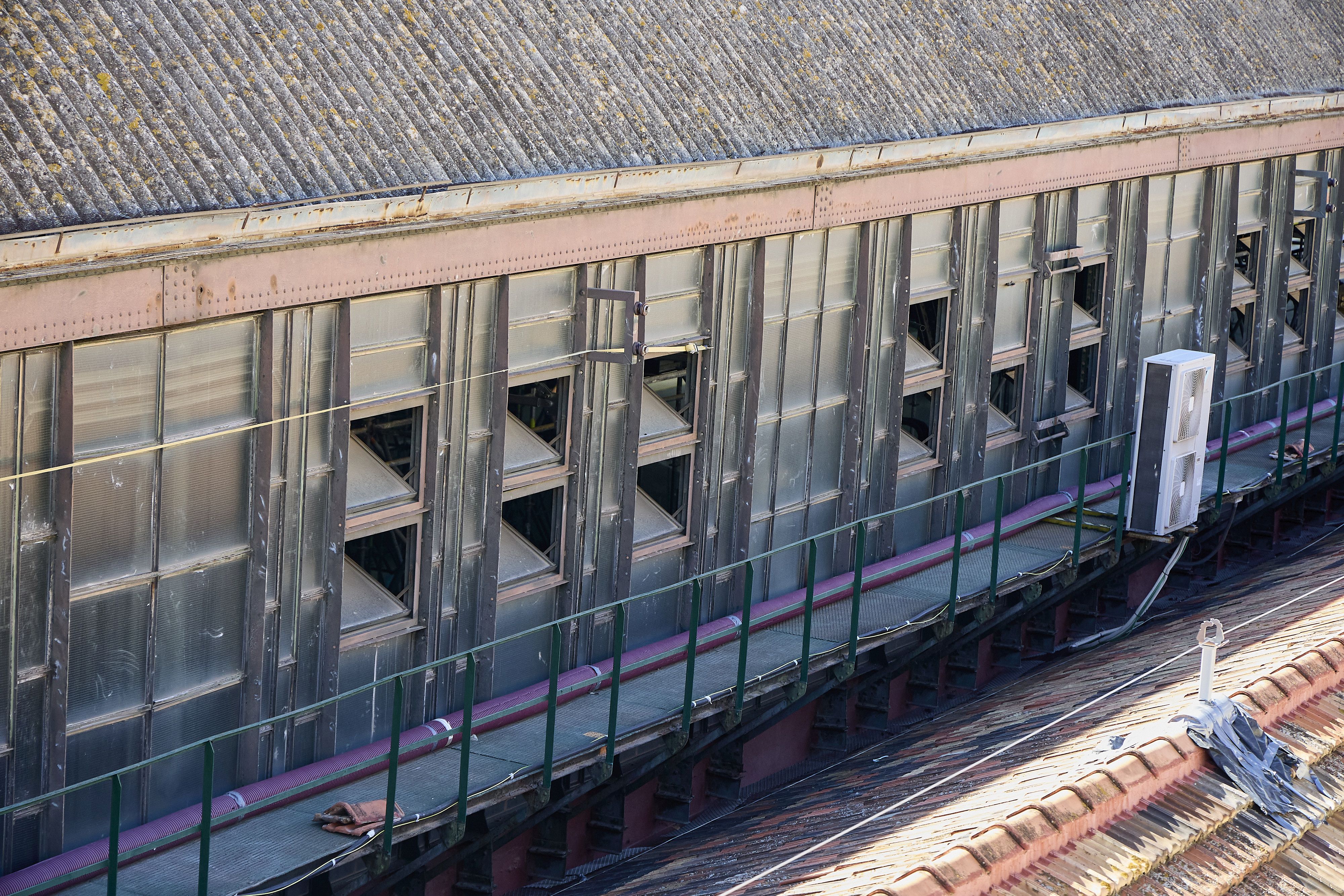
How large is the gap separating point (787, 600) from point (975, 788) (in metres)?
3.82

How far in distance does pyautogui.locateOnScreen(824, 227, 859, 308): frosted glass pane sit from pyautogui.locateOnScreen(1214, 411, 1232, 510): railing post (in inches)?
199

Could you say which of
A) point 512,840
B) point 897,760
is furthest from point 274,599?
point 897,760

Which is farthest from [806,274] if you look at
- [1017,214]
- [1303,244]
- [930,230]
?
[1303,244]

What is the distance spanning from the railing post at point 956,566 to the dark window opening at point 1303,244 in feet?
29.7

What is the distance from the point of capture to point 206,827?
9930mm

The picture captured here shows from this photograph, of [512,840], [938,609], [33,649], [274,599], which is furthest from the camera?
[938,609]

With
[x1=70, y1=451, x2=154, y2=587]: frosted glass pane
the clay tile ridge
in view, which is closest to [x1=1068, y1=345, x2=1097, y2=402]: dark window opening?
the clay tile ridge

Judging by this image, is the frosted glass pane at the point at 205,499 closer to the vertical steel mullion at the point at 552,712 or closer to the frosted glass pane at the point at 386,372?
the frosted glass pane at the point at 386,372

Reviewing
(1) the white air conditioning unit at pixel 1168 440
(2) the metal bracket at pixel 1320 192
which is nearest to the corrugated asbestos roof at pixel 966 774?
(1) the white air conditioning unit at pixel 1168 440

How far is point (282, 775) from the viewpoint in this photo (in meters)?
11.9

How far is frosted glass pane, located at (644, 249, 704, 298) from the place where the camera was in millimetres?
13797

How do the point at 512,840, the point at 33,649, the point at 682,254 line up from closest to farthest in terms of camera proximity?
the point at 33,649
the point at 512,840
the point at 682,254

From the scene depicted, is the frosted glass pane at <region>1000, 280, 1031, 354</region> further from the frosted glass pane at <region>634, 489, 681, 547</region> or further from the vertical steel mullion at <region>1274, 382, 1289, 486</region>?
the frosted glass pane at <region>634, 489, 681, 547</region>

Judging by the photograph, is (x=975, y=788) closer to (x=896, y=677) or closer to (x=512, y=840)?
(x=512, y=840)
